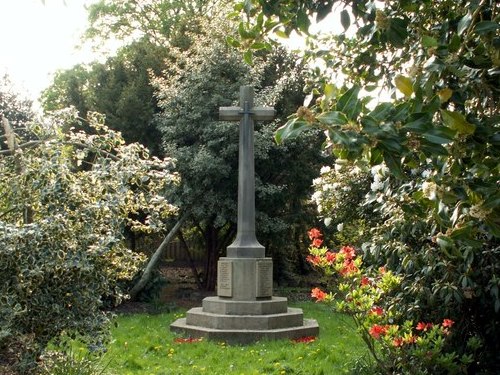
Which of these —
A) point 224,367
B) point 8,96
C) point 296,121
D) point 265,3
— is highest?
point 8,96

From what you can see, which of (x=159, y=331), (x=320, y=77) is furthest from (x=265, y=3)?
(x=159, y=331)

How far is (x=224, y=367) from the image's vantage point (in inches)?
335

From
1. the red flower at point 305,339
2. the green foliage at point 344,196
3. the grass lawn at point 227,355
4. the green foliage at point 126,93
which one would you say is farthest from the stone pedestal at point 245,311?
the green foliage at point 126,93

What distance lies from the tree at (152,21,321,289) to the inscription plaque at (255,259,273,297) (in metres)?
4.41

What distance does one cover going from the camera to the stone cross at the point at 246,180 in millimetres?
11680

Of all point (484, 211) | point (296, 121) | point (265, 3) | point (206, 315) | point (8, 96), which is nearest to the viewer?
point (296, 121)

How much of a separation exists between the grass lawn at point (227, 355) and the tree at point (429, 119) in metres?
2.06

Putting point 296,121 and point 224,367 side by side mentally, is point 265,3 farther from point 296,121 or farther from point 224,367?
point 224,367

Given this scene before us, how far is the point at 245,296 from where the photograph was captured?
11469 millimetres

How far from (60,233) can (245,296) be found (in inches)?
230

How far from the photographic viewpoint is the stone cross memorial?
10.9 meters

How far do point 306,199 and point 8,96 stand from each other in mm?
8615

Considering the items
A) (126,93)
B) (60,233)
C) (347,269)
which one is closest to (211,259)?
(126,93)

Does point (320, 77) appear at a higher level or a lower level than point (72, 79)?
lower
